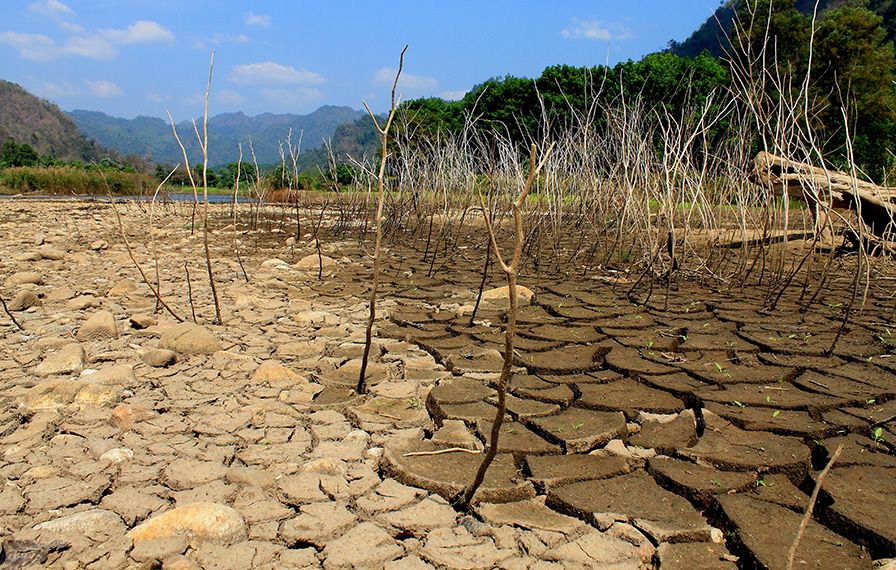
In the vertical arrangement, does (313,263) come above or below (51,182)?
below

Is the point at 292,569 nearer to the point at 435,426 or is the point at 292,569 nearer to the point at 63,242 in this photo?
the point at 435,426

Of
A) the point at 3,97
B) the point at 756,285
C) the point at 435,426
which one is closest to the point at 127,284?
the point at 435,426

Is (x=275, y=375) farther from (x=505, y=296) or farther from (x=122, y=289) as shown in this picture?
(x=122, y=289)

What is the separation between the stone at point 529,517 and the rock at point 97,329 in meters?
2.09

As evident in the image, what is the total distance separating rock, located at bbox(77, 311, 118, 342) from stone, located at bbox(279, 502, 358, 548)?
1.78 meters

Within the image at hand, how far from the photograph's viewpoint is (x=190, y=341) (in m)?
2.68

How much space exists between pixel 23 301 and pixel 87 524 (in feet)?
8.12

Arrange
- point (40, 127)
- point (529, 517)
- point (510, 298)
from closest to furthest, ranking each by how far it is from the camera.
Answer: point (510, 298), point (529, 517), point (40, 127)

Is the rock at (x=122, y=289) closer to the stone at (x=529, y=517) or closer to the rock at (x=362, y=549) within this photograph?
the rock at (x=362, y=549)

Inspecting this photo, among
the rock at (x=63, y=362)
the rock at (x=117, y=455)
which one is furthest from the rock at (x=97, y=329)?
the rock at (x=117, y=455)

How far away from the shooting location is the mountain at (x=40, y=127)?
162ft

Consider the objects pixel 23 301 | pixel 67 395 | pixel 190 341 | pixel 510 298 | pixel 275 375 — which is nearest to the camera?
pixel 510 298

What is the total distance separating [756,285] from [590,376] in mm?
2327

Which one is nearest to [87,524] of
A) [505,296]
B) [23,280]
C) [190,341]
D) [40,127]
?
[190,341]
